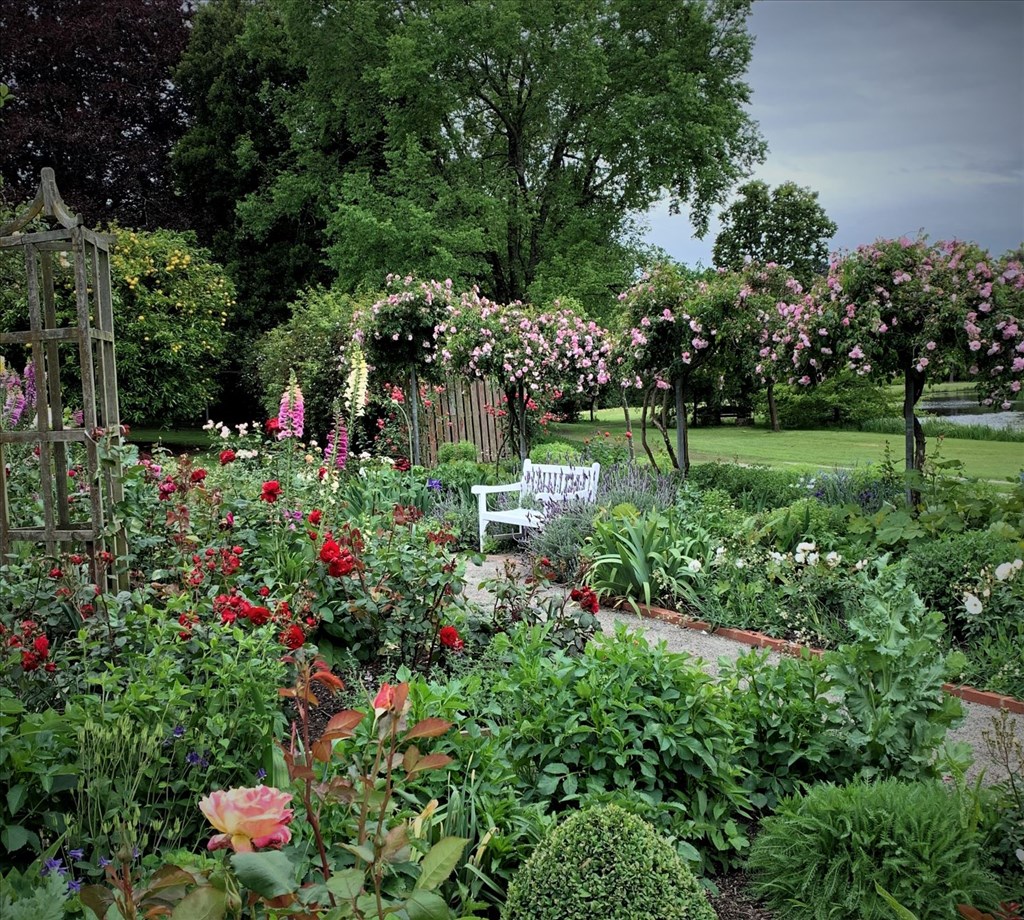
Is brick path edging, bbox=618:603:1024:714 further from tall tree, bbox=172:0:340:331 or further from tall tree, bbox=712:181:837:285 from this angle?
tall tree, bbox=712:181:837:285

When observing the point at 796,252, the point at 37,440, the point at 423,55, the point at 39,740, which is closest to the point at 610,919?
the point at 39,740

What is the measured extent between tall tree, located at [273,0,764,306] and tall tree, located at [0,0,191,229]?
302 centimetres

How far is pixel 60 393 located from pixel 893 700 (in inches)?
133

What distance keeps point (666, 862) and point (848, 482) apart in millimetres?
5803

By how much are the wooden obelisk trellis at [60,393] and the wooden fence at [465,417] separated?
8.31m

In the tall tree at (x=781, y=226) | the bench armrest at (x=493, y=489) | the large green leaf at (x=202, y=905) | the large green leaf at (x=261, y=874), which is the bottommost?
the bench armrest at (x=493, y=489)

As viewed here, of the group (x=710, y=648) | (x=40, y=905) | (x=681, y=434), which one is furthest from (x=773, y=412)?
(x=40, y=905)

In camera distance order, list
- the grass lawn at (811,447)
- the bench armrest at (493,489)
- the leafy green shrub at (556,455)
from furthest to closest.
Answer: the grass lawn at (811,447) < the leafy green shrub at (556,455) < the bench armrest at (493,489)

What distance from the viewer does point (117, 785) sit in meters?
2.09

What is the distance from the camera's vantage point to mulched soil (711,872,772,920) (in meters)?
2.37

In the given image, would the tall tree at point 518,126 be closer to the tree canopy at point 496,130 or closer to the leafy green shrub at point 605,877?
the tree canopy at point 496,130

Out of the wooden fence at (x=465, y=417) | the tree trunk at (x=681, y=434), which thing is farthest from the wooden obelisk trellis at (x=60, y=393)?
the wooden fence at (x=465, y=417)

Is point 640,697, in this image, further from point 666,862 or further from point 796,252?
point 796,252

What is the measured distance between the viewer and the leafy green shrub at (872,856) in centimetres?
218
